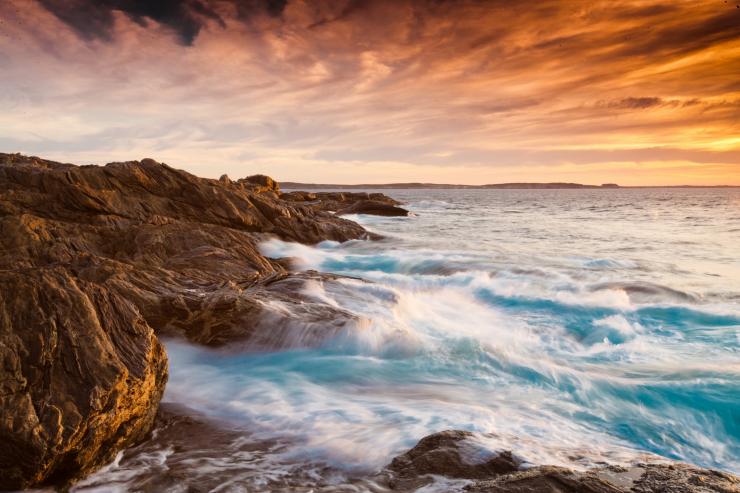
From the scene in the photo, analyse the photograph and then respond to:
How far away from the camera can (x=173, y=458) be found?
4801mm

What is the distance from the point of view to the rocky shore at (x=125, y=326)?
13.1 ft

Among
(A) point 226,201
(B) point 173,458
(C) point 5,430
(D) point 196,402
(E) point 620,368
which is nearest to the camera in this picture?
(C) point 5,430

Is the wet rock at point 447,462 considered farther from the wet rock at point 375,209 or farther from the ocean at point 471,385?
the wet rock at point 375,209

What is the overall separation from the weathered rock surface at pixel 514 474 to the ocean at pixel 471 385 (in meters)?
0.34

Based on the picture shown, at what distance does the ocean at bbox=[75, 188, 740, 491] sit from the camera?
492 centimetres

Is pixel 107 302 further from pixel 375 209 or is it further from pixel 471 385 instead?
pixel 375 209

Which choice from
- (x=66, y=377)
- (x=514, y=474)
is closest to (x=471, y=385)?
(x=514, y=474)

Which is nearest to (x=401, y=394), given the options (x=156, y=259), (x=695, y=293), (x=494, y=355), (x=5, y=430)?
(x=494, y=355)

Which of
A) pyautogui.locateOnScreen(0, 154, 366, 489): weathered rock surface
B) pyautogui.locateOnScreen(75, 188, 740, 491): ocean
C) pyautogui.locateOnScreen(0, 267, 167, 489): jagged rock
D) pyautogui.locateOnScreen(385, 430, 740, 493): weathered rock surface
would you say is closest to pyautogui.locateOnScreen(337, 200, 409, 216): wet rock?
pyautogui.locateOnScreen(0, 154, 366, 489): weathered rock surface

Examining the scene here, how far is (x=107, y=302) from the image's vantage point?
5.10m

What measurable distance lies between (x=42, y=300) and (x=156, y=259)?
6648 mm

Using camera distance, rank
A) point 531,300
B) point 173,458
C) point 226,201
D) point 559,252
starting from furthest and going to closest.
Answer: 1. point 559,252
2. point 226,201
3. point 531,300
4. point 173,458

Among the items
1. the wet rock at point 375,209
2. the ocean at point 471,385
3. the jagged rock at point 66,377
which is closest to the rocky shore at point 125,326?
the jagged rock at point 66,377

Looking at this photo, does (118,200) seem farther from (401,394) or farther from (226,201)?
(401,394)
